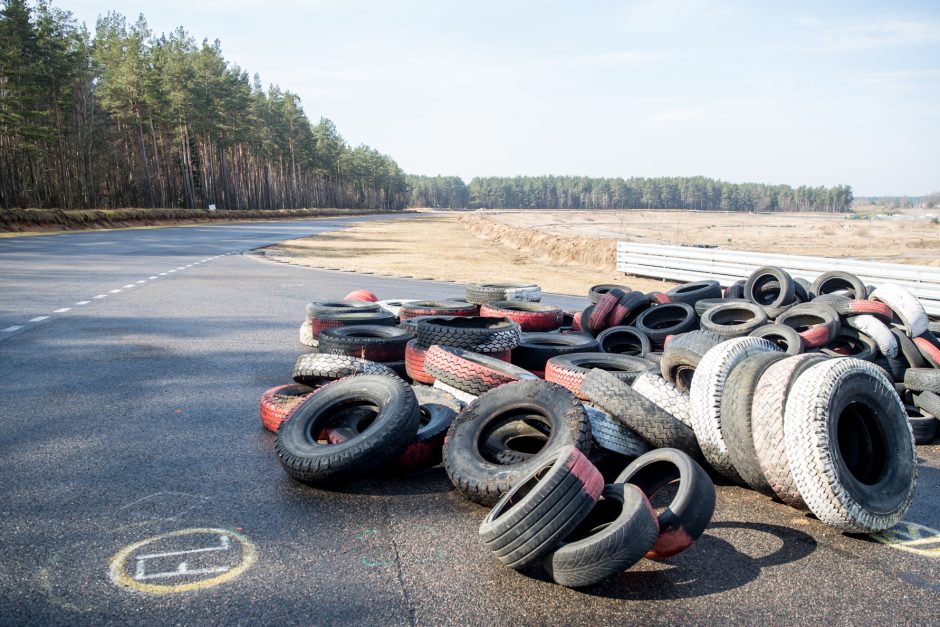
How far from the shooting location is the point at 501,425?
5.00m

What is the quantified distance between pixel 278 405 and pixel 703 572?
3.95 meters

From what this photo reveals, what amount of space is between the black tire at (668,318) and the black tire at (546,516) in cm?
528

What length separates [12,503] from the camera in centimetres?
419

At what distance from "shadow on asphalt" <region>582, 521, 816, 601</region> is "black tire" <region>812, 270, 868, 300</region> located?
6212mm

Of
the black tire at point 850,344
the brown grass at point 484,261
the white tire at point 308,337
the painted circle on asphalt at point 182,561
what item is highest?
the black tire at point 850,344

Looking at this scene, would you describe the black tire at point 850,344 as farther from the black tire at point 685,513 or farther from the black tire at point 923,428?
the black tire at point 685,513

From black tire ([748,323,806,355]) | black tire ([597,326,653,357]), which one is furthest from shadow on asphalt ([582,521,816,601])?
black tire ([597,326,653,357])

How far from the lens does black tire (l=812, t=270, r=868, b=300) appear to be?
9.00 meters

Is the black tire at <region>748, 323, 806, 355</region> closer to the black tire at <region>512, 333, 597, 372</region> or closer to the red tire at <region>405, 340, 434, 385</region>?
the black tire at <region>512, 333, 597, 372</region>

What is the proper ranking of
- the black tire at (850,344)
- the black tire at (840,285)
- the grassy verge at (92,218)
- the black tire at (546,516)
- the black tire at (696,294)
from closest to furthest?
1. the black tire at (546,516)
2. the black tire at (850,344)
3. the black tire at (840,285)
4. the black tire at (696,294)
5. the grassy verge at (92,218)

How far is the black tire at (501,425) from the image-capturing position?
14.1ft

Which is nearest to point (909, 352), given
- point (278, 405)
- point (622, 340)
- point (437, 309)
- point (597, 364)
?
point (622, 340)

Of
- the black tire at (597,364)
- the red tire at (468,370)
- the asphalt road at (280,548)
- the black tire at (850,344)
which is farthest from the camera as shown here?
the black tire at (850,344)

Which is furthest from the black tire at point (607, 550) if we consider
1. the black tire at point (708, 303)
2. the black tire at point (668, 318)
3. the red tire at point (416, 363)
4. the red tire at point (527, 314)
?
the black tire at point (708, 303)
